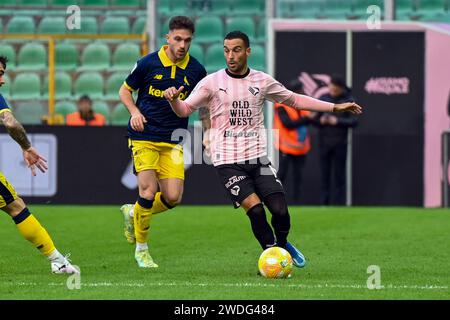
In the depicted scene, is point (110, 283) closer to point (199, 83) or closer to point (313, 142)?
point (199, 83)

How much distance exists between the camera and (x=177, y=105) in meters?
10.4

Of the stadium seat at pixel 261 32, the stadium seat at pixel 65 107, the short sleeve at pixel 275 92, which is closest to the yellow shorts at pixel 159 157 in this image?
the short sleeve at pixel 275 92

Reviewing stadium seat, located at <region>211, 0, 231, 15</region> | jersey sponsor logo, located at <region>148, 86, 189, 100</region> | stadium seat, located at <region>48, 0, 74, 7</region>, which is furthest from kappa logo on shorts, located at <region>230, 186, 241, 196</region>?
stadium seat, located at <region>48, 0, 74, 7</region>

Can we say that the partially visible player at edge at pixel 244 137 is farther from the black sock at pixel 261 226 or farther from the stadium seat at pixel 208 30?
the stadium seat at pixel 208 30

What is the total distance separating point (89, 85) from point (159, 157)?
39.0ft

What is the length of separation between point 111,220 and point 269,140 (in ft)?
14.2

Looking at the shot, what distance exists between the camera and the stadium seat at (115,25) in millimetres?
23953

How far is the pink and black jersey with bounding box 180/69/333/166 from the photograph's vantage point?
10680mm

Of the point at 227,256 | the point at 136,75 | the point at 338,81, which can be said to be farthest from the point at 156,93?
the point at 338,81

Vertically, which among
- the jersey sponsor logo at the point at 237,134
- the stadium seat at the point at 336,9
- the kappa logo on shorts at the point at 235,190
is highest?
the stadium seat at the point at 336,9

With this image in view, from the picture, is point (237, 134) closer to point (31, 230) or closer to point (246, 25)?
point (31, 230)

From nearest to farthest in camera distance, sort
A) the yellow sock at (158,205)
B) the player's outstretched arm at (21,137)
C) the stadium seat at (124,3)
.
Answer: the player's outstretched arm at (21,137) < the yellow sock at (158,205) < the stadium seat at (124,3)
